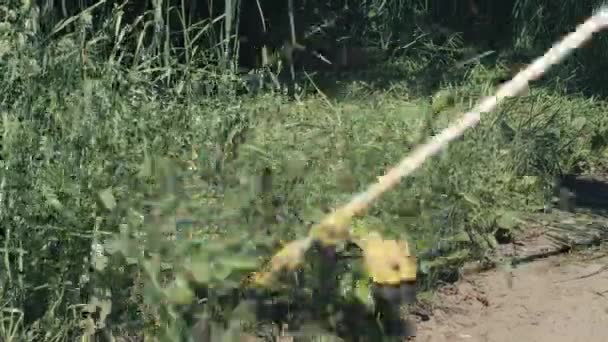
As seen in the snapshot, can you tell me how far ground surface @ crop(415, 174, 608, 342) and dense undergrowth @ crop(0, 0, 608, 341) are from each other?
13 centimetres

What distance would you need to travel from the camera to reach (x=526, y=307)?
143 inches

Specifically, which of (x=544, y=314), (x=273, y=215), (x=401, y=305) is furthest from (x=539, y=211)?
(x=273, y=215)

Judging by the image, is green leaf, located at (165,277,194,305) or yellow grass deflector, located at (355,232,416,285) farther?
yellow grass deflector, located at (355,232,416,285)

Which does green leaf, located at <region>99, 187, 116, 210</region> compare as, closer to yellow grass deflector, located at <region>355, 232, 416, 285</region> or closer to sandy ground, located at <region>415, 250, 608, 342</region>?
yellow grass deflector, located at <region>355, 232, 416, 285</region>

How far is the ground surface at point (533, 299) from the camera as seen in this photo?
11.3 feet

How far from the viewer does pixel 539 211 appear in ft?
15.3

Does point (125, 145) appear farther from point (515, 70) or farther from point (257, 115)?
point (515, 70)

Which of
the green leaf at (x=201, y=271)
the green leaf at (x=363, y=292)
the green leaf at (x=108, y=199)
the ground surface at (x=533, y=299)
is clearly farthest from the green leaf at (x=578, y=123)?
the green leaf at (x=201, y=271)

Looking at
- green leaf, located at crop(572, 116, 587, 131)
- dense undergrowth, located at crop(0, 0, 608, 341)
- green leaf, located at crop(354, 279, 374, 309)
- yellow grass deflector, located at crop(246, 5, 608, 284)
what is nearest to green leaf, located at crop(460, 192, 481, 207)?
dense undergrowth, located at crop(0, 0, 608, 341)

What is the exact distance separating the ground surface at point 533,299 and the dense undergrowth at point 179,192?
0.13m

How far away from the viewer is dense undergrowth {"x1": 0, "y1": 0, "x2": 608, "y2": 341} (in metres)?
2.85

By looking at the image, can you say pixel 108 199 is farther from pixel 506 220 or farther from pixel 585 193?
pixel 585 193

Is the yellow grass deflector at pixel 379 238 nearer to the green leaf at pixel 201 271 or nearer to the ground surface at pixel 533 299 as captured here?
the green leaf at pixel 201 271

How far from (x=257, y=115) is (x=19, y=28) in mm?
1352
